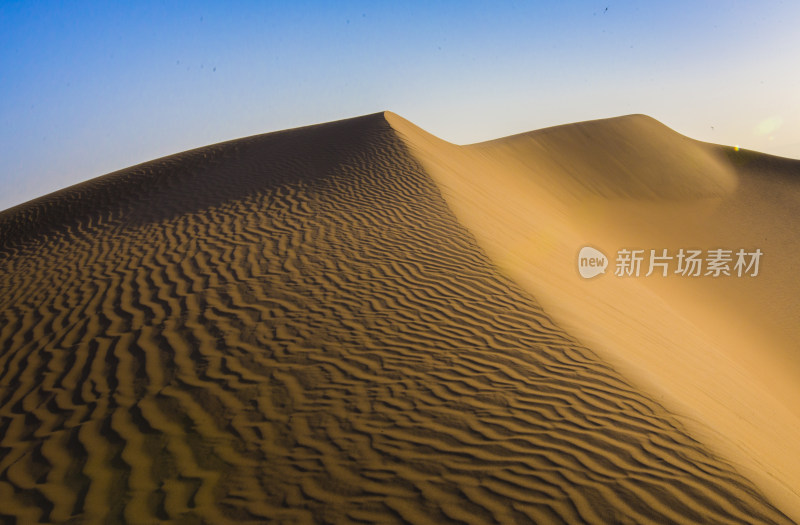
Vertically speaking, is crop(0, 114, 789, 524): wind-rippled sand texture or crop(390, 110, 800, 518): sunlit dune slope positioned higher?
crop(390, 110, 800, 518): sunlit dune slope

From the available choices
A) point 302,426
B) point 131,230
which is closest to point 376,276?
point 302,426

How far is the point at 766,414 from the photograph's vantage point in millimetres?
7016

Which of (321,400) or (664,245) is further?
(664,245)

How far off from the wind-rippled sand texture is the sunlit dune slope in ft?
2.58

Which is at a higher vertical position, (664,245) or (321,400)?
(664,245)

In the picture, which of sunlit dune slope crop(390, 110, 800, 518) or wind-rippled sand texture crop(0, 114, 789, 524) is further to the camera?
sunlit dune slope crop(390, 110, 800, 518)

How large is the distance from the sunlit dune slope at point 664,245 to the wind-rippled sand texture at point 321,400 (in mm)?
787

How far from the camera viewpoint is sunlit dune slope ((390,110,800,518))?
5.96m

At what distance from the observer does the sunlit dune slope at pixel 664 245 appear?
19.5 feet

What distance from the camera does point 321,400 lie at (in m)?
4.36

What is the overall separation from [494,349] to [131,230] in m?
9.07

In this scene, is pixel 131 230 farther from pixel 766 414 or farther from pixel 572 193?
pixel 572 193

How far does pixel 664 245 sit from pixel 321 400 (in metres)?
19.4

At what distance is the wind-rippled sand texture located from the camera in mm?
3264
